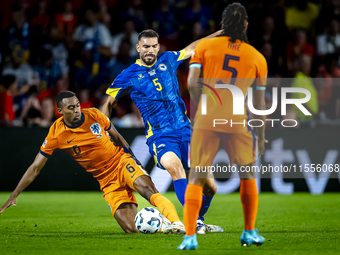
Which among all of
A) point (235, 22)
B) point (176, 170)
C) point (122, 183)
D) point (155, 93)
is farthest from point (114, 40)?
point (235, 22)

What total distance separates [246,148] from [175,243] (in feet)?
3.84

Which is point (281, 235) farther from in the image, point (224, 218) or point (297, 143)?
point (297, 143)

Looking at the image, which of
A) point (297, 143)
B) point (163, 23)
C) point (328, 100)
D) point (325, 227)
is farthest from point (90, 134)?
point (163, 23)

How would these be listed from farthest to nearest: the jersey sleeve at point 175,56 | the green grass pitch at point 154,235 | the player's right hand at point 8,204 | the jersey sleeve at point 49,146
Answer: the jersey sleeve at point 175,56 → the jersey sleeve at point 49,146 → the player's right hand at point 8,204 → the green grass pitch at point 154,235

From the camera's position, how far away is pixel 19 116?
35.6 ft

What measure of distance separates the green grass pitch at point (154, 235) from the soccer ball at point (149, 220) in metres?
0.10

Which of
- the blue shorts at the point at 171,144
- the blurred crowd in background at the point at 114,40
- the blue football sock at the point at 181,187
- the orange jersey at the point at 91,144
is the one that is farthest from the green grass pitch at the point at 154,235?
the blurred crowd in background at the point at 114,40

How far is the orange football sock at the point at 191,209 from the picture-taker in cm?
390

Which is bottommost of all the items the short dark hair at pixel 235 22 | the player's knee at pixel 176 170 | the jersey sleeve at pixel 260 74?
the player's knee at pixel 176 170

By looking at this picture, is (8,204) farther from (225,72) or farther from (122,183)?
(225,72)

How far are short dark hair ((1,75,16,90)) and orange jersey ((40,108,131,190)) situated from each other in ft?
18.3

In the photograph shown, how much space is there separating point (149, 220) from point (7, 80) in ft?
23.4

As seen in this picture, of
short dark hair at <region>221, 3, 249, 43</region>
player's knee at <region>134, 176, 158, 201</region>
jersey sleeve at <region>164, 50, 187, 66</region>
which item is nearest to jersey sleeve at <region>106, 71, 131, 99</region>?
jersey sleeve at <region>164, 50, 187, 66</region>

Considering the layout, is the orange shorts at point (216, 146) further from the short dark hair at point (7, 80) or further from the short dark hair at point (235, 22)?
the short dark hair at point (7, 80)
